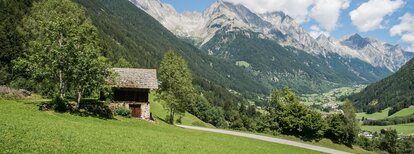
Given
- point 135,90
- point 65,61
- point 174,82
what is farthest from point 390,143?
point 65,61

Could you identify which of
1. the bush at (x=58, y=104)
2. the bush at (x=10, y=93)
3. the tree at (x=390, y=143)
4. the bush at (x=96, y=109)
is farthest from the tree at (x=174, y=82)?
the tree at (x=390, y=143)

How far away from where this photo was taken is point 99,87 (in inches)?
2119

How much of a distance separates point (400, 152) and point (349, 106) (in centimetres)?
6666

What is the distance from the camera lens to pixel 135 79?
2763 inches

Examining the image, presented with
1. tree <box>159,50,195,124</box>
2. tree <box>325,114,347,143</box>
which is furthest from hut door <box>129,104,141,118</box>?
tree <box>325,114,347,143</box>

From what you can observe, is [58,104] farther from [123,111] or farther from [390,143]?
[390,143]

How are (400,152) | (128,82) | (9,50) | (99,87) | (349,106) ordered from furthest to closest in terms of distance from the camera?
1. (400,152)
2. (349,106)
3. (9,50)
4. (128,82)
5. (99,87)

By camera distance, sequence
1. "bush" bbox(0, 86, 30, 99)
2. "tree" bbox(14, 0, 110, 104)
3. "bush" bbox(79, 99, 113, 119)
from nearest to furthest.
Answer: "tree" bbox(14, 0, 110, 104) → "bush" bbox(0, 86, 30, 99) → "bush" bbox(79, 99, 113, 119)

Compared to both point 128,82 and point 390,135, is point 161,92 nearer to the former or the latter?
point 128,82

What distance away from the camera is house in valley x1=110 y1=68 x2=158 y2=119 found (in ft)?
226

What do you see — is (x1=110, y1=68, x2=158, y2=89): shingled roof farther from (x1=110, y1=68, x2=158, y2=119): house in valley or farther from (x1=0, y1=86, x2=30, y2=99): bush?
(x1=0, y1=86, x2=30, y2=99): bush

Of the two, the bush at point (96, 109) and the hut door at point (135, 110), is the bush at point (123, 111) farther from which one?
the hut door at point (135, 110)

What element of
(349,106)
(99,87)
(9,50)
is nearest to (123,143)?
(99,87)

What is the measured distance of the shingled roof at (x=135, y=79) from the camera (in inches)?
2694
